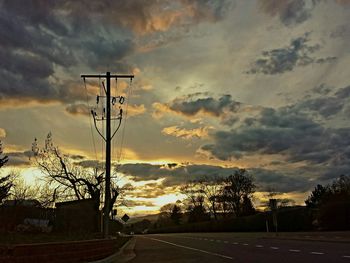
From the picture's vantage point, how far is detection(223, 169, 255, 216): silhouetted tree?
94.9m

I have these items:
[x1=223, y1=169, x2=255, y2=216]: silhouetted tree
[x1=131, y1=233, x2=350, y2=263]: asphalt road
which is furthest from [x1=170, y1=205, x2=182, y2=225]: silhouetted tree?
[x1=131, y1=233, x2=350, y2=263]: asphalt road

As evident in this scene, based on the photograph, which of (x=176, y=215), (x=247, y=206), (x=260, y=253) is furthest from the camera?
(x=176, y=215)

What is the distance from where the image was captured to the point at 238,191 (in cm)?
9669

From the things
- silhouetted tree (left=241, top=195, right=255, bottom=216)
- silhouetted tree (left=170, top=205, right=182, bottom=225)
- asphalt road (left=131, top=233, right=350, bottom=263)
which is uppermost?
silhouetted tree (left=170, top=205, right=182, bottom=225)

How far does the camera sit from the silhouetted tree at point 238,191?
9488 cm

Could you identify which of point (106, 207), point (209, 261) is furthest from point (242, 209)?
point (209, 261)

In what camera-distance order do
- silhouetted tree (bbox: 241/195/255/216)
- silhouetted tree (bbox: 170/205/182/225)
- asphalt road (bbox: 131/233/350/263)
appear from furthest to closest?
1. silhouetted tree (bbox: 170/205/182/225)
2. silhouetted tree (bbox: 241/195/255/216)
3. asphalt road (bbox: 131/233/350/263)

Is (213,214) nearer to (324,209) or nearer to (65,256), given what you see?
(324,209)

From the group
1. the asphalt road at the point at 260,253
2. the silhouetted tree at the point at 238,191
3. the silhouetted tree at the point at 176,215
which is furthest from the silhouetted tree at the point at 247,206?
the silhouetted tree at the point at 176,215

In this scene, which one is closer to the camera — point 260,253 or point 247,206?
point 260,253

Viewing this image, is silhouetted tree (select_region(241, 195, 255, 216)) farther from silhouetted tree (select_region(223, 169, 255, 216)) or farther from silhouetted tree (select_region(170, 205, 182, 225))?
silhouetted tree (select_region(170, 205, 182, 225))

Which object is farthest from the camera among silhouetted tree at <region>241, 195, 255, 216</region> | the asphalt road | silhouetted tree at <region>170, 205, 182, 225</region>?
silhouetted tree at <region>170, 205, 182, 225</region>

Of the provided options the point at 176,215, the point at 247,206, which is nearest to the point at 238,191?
the point at 247,206

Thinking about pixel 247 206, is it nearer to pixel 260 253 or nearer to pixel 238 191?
pixel 238 191
